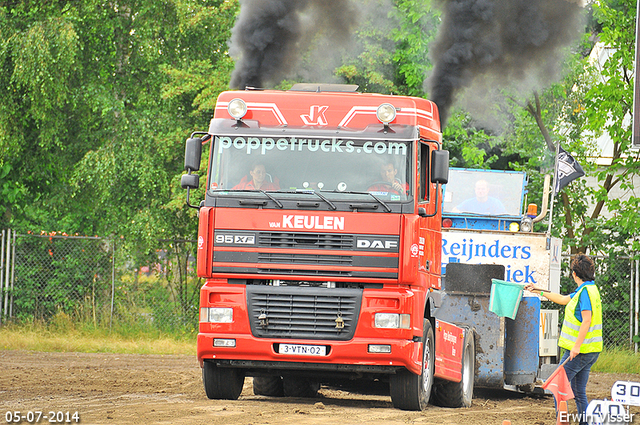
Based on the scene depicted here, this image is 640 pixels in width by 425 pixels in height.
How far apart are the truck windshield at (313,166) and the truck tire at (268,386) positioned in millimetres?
3130

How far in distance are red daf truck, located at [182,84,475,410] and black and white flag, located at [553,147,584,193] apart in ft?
29.4

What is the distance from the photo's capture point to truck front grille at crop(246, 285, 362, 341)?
9.21m

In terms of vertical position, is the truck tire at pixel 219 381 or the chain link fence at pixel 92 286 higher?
the chain link fence at pixel 92 286

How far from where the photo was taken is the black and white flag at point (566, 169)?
58.9ft

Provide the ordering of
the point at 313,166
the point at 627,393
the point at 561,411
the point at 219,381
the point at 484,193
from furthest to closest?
the point at 484,193, the point at 219,381, the point at 313,166, the point at 561,411, the point at 627,393

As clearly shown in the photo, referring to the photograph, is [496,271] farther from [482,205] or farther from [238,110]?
[238,110]

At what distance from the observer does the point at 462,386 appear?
36.6 feet

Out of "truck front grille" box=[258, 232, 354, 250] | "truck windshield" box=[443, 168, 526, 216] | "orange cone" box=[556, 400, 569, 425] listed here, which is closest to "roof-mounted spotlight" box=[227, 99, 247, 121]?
"truck front grille" box=[258, 232, 354, 250]

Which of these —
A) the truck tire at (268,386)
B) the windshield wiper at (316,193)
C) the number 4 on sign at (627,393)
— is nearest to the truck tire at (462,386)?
the truck tire at (268,386)

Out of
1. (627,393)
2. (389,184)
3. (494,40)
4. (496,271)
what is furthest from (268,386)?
(494,40)

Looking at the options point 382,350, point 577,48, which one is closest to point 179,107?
point 577,48

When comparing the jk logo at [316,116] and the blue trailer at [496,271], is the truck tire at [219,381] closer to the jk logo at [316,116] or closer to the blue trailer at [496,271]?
the blue trailer at [496,271]

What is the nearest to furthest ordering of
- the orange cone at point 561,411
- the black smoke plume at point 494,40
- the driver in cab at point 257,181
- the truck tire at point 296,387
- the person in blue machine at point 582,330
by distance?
the orange cone at point 561,411, the person in blue machine at point 582,330, the driver in cab at point 257,181, the truck tire at point 296,387, the black smoke plume at point 494,40

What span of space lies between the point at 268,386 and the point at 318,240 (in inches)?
121
